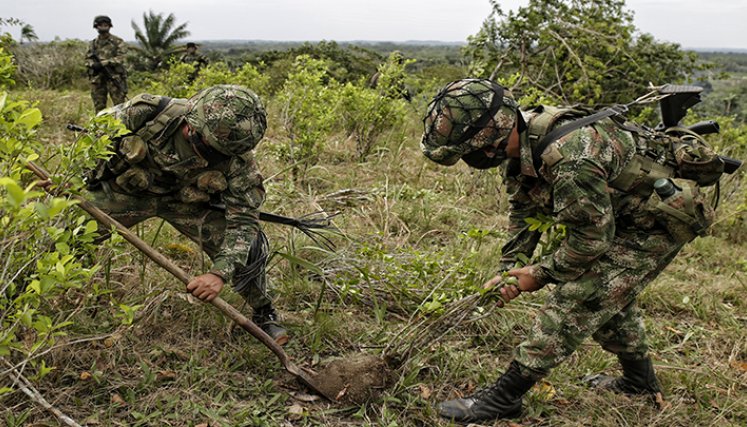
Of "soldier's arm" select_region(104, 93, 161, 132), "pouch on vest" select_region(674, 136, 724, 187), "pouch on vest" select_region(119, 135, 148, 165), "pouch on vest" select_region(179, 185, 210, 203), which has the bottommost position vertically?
"pouch on vest" select_region(179, 185, 210, 203)

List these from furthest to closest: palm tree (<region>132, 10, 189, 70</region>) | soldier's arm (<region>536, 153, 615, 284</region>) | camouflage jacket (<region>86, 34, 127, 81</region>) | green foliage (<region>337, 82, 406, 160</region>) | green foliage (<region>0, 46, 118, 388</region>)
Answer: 1. palm tree (<region>132, 10, 189, 70</region>)
2. camouflage jacket (<region>86, 34, 127, 81</region>)
3. green foliage (<region>337, 82, 406, 160</region>)
4. soldier's arm (<region>536, 153, 615, 284</region>)
5. green foliage (<region>0, 46, 118, 388</region>)

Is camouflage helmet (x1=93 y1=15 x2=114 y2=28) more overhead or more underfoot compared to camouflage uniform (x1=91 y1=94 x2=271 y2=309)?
more overhead

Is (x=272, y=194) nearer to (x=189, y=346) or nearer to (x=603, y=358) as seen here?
(x=189, y=346)

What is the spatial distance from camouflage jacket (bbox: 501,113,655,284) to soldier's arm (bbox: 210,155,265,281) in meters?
1.19

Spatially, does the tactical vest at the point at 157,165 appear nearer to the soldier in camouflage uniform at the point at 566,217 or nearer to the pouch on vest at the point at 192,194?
the pouch on vest at the point at 192,194

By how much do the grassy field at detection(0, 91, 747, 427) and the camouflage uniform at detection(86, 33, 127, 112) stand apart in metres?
5.20

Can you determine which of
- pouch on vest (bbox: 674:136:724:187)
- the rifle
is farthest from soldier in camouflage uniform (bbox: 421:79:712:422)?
the rifle

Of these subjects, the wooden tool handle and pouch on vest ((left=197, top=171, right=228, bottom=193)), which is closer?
the wooden tool handle

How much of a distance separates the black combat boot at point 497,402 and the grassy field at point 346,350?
0.09 meters

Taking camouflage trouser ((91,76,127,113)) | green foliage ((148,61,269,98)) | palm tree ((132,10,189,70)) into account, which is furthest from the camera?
palm tree ((132,10,189,70))

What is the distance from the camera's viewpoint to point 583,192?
2.02 m

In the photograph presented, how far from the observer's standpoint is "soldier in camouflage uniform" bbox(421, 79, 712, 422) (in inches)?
81.1

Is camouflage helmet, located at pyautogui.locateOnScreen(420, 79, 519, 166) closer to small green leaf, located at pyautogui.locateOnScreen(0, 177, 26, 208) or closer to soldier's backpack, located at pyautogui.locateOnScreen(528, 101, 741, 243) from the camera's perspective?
soldier's backpack, located at pyautogui.locateOnScreen(528, 101, 741, 243)

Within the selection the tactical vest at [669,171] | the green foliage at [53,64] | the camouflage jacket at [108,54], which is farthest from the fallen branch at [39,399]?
the green foliage at [53,64]
